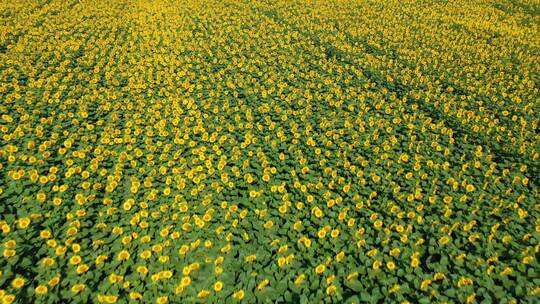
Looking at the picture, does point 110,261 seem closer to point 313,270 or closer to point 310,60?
point 313,270

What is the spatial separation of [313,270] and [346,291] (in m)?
0.37

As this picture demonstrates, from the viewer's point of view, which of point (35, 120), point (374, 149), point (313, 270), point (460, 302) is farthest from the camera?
point (35, 120)

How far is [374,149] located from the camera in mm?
5250

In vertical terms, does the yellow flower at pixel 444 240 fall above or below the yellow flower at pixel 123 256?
above

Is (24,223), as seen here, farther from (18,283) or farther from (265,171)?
(265,171)

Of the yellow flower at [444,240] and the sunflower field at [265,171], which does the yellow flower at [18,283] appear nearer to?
the sunflower field at [265,171]

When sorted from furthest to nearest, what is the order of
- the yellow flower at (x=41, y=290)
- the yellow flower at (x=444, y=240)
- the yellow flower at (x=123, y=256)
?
the yellow flower at (x=444, y=240) < the yellow flower at (x=123, y=256) < the yellow flower at (x=41, y=290)

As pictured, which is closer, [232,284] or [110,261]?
[232,284]

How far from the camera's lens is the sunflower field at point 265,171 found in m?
3.42

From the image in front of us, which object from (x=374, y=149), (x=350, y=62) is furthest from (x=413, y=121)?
(x=350, y=62)

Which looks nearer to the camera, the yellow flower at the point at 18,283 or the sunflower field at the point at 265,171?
the yellow flower at the point at 18,283

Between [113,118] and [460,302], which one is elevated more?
[460,302]

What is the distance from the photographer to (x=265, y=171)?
15.6 ft

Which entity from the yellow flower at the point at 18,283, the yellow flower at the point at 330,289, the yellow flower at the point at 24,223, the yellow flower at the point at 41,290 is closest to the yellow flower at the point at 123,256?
the yellow flower at the point at 41,290
